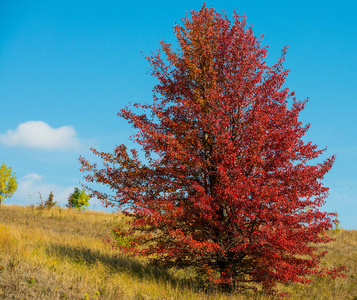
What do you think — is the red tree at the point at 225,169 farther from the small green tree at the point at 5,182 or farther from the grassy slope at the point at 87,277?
the small green tree at the point at 5,182

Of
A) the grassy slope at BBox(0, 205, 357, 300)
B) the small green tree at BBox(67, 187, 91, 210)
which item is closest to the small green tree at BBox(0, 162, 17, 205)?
the small green tree at BBox(67, 187, 91, 210)

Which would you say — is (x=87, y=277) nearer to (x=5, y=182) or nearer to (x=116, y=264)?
(x=116, y=264)

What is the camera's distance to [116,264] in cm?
1166

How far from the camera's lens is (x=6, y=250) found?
10.6 m

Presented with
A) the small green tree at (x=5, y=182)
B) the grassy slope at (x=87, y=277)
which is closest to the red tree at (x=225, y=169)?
the grassy slope at (x=87, y=277)

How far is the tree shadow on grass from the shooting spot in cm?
1086

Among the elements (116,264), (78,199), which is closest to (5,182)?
(78,199)

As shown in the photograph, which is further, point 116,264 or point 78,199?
point 78,199

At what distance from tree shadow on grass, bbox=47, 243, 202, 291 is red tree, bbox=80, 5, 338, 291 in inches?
41.7

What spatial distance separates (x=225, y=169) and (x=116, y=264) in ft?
19.6

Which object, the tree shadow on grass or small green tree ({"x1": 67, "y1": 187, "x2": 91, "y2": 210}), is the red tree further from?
small green tree ({"x1": 67, "y1": 187, "x2": 91, "y2": 210})

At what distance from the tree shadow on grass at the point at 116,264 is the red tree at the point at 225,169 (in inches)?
41.7

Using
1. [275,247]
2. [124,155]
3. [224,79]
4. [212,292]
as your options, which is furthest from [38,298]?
[224,79]

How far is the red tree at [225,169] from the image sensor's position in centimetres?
846
